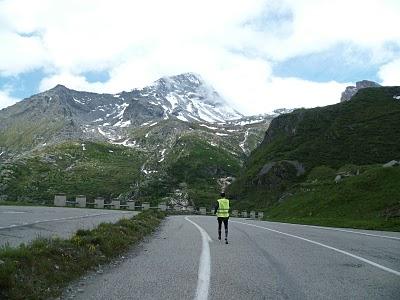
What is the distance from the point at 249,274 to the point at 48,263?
4574 millimetres

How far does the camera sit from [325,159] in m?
111

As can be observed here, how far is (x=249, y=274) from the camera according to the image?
11211mm

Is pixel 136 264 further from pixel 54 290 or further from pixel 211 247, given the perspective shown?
pixel 211 247

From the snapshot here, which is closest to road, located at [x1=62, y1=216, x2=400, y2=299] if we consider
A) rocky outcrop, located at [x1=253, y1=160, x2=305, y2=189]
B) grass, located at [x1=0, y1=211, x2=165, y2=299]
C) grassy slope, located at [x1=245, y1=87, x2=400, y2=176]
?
grass, located at [x1=0, y1=211, x2=165, y2=299]

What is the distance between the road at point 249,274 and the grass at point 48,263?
1.43 feet

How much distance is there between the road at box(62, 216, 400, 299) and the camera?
9.05 meters

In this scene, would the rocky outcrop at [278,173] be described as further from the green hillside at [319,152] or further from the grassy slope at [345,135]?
the grassy slope at [345,135]

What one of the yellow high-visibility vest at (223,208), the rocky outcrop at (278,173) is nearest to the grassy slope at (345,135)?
the rocky outcrop at (278,173)

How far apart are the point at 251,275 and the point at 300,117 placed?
148 meters

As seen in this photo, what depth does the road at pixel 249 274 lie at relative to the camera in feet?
29.7

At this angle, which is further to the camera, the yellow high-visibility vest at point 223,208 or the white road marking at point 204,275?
the yellow high-visibility vest at point 223,208

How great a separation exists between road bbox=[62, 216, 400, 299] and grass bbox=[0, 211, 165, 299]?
0.44 metres

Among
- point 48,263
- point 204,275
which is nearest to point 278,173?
point 204,275

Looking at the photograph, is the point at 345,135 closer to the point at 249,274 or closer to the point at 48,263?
the point at 249,274
